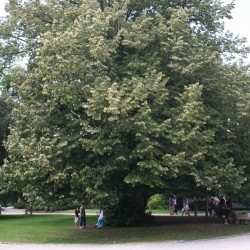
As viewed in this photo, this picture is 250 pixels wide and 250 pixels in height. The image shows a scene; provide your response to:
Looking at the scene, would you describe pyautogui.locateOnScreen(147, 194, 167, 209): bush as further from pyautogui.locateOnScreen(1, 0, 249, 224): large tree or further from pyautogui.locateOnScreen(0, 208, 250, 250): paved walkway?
pyautogui.locateOnScreen(0, 208, 250, 250): paved walkway

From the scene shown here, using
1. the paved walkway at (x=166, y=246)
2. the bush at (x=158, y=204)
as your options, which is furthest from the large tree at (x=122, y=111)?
the bush at (x=158, y=204)

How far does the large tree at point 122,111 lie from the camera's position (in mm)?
17531

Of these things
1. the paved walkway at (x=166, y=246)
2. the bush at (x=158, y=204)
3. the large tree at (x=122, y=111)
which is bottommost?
the paved walkway at (x=166, y=246)

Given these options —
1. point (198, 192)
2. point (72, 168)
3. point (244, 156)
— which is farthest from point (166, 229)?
point (72, 168)

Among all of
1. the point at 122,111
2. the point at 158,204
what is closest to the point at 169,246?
the point at 122,111

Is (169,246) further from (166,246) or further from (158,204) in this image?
(158,204)

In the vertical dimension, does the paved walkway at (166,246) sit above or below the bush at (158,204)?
below

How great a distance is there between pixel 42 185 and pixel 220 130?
9.04 meters

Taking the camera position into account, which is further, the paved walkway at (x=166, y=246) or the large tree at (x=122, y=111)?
the large tree at (x=122, y=111)

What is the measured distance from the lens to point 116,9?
68.4ft

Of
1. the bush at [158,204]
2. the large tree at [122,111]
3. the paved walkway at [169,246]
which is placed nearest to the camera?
the paved walkway at [169,246]

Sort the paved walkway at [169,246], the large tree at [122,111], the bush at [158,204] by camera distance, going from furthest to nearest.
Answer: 1. the bush at [158,204]
2. the large tree at [122,111]
3. the paved walkway at [169,246]

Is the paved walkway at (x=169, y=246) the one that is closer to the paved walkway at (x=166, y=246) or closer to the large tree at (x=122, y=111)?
the paved walkway at (x=166, y=246)

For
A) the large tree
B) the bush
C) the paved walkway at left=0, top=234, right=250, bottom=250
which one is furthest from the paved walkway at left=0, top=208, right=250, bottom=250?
the bush
